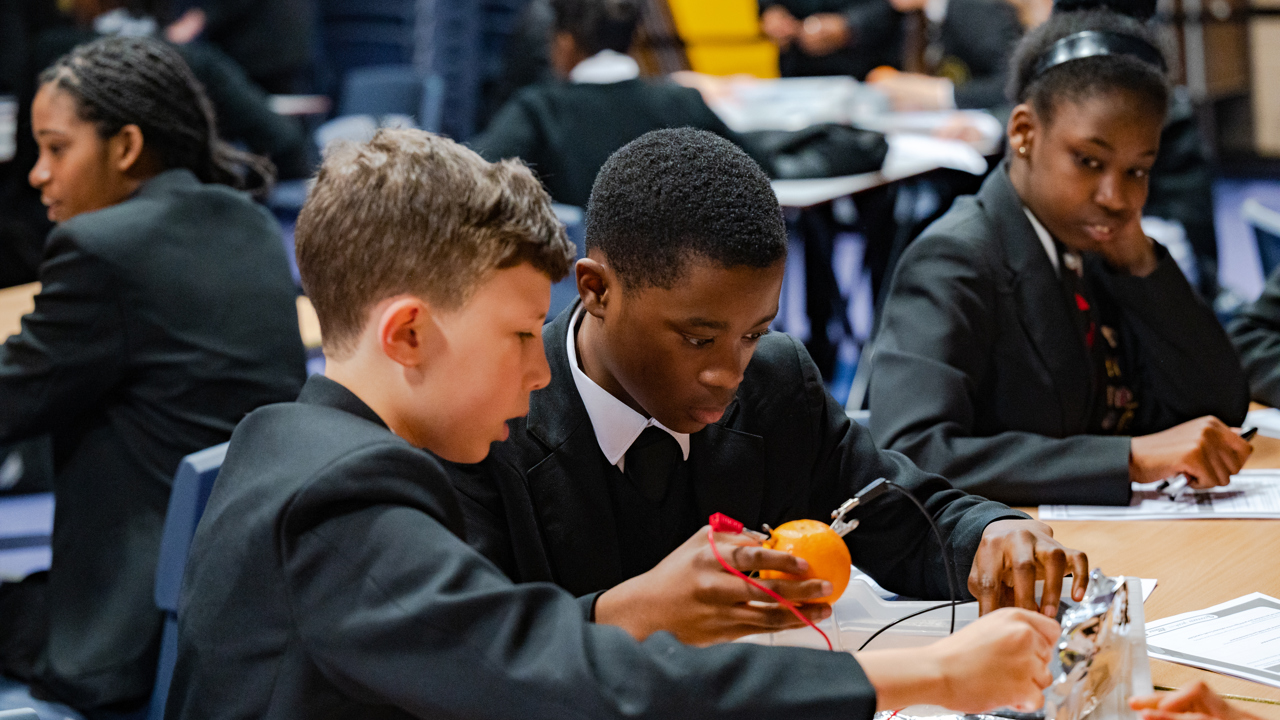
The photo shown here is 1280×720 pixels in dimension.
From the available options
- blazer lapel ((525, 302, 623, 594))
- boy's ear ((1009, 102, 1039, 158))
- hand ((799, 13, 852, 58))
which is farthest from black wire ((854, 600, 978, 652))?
hand ((799, 13, 852, 58))

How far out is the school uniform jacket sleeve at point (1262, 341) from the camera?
2.17 metres

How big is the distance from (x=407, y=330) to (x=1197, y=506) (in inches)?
47.6

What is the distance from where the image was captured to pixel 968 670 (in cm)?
91

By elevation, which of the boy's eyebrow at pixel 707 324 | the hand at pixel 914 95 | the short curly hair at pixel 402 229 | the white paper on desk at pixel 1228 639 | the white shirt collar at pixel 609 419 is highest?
the short curly hair at pixel 402 229

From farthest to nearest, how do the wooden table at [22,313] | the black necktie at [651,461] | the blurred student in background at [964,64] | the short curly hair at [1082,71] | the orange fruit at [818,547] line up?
the blurred student in background at [964,64] → the wooden table at [22,313] → the short curly hair at [1082,71] → the black necktie at [651,461] → the orange fruit at [818,547]

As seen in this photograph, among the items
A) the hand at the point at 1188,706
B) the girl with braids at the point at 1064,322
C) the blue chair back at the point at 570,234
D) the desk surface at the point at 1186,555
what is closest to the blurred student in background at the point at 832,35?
the blue chair back at the point at 570,234

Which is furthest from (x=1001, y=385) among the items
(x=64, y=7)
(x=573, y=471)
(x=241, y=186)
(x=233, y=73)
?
(x=64, y=7)

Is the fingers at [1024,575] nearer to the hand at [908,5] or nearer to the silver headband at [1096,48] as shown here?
the silver headband at [1096,48]

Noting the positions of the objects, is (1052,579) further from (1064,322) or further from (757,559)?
(1064,322)

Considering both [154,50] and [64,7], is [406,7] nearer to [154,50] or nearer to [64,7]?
[64,7]

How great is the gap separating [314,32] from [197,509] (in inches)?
293

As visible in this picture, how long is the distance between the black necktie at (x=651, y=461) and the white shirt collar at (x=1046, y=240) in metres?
0.86

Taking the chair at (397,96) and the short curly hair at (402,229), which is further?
the chair at (397,96)

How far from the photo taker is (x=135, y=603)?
1.94 m
